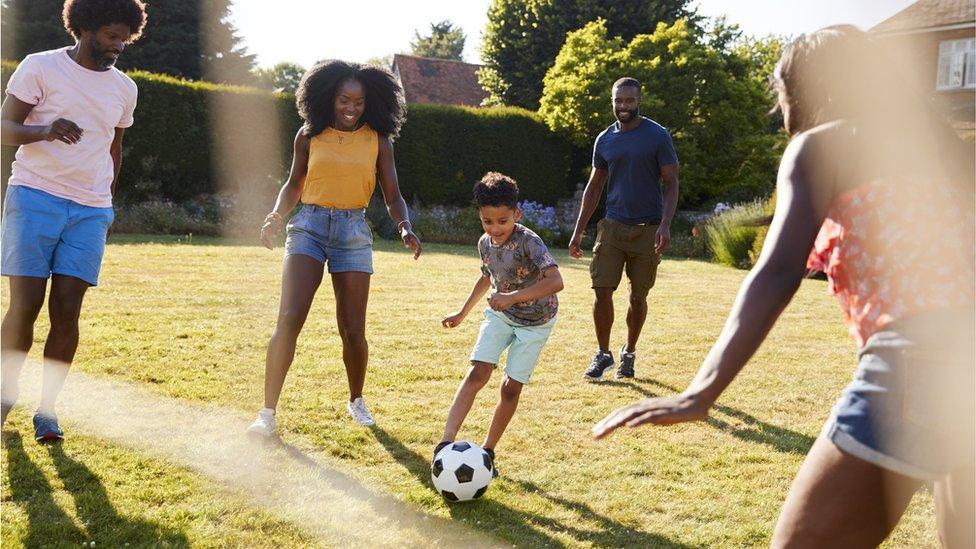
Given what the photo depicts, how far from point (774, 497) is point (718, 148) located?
2209cm

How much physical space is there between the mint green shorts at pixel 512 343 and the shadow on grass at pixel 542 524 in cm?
60

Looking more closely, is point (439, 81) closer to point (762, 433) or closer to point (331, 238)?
point (331, 238)

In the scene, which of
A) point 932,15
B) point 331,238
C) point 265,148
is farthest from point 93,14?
point 932,15

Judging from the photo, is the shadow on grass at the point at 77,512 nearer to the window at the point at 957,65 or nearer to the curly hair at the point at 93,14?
the curly hair at the point at 93,14

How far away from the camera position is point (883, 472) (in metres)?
1.82

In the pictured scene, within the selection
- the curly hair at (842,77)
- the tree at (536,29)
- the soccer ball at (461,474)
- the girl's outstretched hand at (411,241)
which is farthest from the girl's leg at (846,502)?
the tree at (536,29)

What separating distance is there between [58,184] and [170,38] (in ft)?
97.1

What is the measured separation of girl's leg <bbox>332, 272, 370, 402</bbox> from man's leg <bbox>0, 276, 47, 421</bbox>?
5.27 feet

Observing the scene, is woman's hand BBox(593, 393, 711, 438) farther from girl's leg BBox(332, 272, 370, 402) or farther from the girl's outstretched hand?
girl's leg BBox(332, 272, 370, 402)

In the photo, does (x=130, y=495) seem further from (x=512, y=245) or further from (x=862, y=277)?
(x=862, y=277)

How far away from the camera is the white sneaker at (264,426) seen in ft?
15.9

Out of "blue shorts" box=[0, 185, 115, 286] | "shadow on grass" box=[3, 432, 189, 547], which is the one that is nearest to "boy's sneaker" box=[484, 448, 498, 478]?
"shadow on grass" box=[3, 432, 189, 547]

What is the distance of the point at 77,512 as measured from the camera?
3.67 m

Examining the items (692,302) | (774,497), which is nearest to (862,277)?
(774,497)
